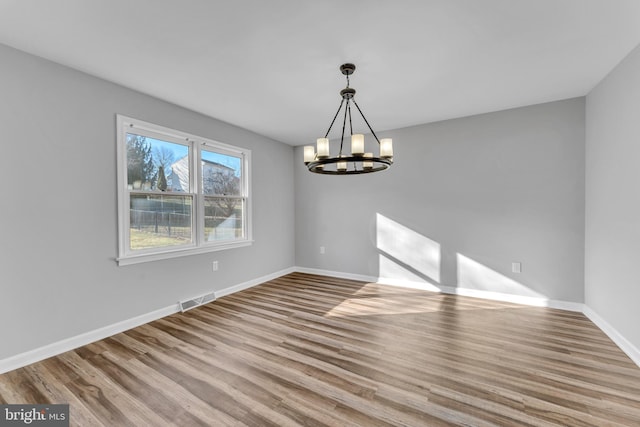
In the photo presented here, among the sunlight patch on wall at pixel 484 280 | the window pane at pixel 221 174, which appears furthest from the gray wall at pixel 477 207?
the window pane at pixel 221 174

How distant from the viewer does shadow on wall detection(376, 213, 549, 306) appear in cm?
367

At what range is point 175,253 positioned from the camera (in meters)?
3.35

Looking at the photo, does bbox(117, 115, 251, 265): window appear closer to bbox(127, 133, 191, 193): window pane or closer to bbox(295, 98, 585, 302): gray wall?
bbox(127, 133, 191, 193): window pane

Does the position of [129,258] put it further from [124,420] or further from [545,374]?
[545,374]

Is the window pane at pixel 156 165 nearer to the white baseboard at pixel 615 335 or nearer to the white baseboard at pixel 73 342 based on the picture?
the white baseboard at pixel 73 342

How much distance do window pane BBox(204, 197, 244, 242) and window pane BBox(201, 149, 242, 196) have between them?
0.13 metres

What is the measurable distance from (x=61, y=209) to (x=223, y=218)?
189 cm

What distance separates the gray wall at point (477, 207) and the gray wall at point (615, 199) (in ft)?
0.67

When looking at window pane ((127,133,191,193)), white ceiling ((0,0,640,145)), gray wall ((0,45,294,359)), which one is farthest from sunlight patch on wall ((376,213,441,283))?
gray wall ((0,45,294,359))

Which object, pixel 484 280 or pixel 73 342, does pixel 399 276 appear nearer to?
pixel 484 280

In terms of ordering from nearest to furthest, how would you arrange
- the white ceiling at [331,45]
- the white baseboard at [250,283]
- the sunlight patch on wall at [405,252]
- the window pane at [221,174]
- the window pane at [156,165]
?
the white ceiling at [331,45], the window pane at [156,165], the window pane at [221,174], the white baseboard at [250,283], the sunlight patch on wall at [405,252]

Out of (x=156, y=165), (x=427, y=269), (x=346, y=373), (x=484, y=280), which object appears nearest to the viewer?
(x=346, y=373)
